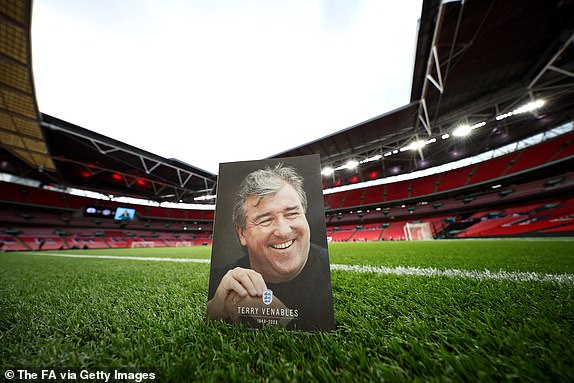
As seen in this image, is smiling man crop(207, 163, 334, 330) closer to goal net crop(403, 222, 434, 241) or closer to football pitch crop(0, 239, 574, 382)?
football pitch crop(0, 239, 574, 382)

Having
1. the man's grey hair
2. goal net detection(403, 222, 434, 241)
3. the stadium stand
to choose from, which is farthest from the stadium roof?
the man's grey hair

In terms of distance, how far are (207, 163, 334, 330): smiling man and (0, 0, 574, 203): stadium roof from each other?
6.98m

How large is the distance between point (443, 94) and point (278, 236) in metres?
11.3

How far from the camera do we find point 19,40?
486 centimetres

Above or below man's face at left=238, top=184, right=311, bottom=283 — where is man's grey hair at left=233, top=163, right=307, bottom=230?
above

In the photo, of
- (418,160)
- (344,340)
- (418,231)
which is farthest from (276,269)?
(418,160)

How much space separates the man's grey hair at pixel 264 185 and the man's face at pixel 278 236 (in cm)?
2

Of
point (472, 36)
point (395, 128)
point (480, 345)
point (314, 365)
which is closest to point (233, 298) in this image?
point (314, 365)

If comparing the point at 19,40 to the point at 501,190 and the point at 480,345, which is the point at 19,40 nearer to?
the point at 480,345

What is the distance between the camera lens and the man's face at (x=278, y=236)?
84 centimetres

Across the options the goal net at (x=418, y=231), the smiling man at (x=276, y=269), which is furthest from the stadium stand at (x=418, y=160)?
the smiling man at (x=276, y=269)

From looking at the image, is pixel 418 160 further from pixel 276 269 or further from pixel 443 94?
pixel 276 269

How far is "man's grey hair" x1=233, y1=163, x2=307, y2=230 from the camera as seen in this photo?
0.91 m

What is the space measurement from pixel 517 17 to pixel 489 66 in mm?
2113
